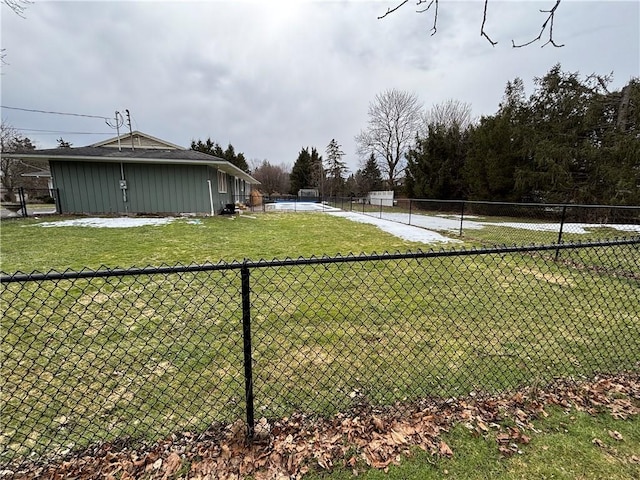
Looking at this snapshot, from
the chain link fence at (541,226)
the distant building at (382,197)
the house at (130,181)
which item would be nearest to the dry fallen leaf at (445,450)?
the chain link fence at (541,226)

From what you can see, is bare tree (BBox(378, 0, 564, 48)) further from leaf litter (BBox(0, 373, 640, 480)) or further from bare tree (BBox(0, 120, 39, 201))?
bare tree (BBox(0, 120, 39, 201))

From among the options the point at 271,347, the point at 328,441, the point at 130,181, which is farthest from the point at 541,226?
the point at 130,181

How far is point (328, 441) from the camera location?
1724 mm

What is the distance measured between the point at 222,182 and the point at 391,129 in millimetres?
20354

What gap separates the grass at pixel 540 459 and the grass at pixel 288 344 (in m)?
0.44

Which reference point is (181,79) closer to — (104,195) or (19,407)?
(104,195)

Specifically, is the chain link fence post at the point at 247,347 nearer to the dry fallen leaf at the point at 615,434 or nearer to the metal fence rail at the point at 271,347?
the metal fence rail at the point at 271,347

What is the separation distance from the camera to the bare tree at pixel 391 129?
1135 inches

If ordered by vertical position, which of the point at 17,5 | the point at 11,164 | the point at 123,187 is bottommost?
the point at 123,187

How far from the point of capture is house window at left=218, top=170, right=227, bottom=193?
15.3 meters

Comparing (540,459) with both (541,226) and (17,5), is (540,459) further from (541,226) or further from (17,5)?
(541,226)

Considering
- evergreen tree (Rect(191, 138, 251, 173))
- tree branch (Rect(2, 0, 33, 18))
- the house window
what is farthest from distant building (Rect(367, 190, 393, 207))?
tree branch (Rect(2, 0, 33, 18))

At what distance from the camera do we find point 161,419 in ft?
6.21

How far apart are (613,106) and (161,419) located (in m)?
20.3
